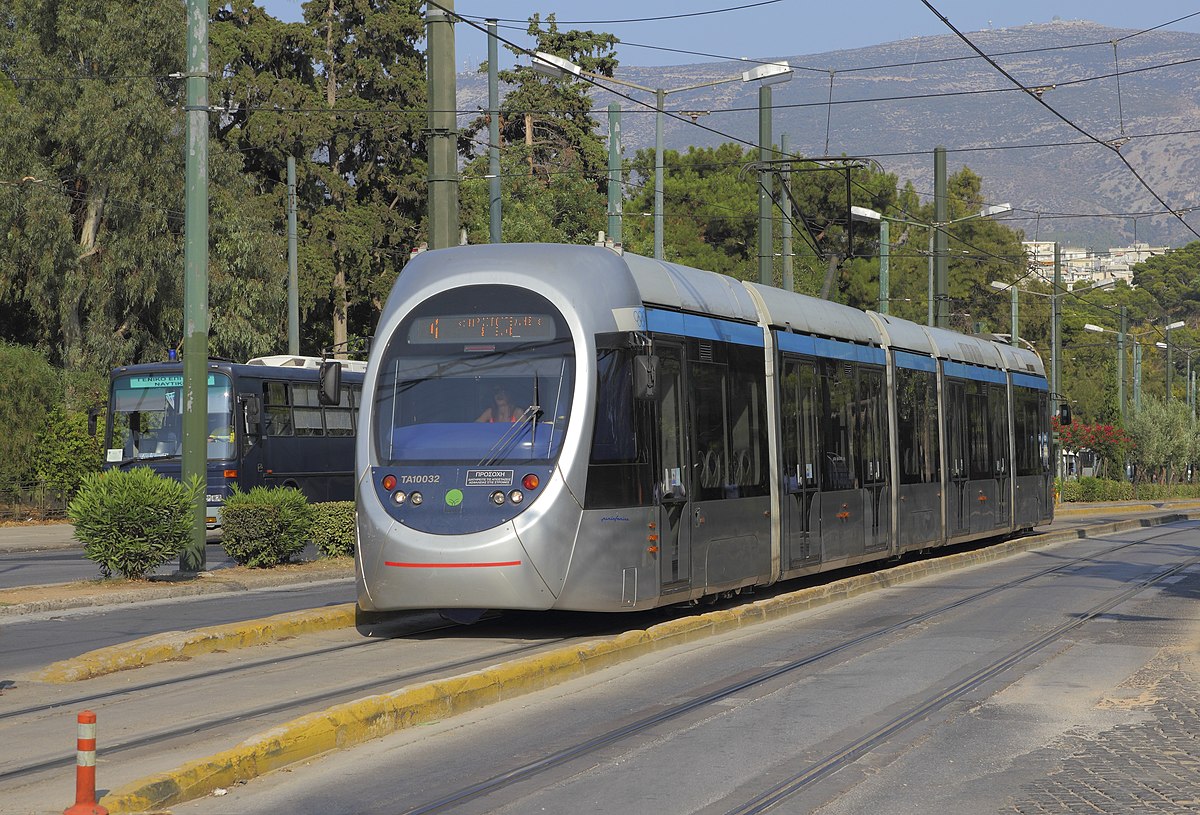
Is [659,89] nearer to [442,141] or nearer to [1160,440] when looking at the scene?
[442,141]

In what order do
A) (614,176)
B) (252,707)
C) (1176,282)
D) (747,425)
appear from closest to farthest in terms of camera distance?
(252,707)
(747,425)
(614,176)
(1176,282)

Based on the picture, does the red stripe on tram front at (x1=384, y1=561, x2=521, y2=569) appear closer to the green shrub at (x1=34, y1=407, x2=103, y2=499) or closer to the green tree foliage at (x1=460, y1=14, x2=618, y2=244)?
A: the green shrub at (x1=34, y1=407, x2=103, y2=499)

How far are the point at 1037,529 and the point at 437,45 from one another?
74.3 feet

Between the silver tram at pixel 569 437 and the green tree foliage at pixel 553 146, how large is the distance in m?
36.8

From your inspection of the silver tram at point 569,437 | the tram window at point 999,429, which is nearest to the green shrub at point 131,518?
the silver tram at point 569,437

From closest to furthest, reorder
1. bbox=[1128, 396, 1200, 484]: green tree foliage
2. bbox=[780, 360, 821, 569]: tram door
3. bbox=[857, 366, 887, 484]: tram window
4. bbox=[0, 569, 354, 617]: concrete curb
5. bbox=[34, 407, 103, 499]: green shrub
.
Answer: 1. bbox=[0, 569, 354, 617]: concrete curb
2. bbox=[780, 360, 821, 569]: tram door
3. bbox=[857, 366, 887, 484]: tram window
4. bbox=[34, 407, 103, 499]: green shrub
5. bbox=[1128, 396, 1200, 484]: green tree foliage

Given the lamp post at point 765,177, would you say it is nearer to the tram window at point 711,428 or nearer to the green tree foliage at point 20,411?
the tram window at point 711,428

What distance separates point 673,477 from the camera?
1453 cm

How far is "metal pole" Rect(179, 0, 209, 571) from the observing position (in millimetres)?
20328

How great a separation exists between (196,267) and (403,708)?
11.9 m

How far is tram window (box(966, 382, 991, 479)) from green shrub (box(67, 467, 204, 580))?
12.4m

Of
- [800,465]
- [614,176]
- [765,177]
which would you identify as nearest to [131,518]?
[800,465]

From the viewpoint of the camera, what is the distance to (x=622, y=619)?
15.7 meters

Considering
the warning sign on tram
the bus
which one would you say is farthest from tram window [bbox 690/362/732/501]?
the bus
